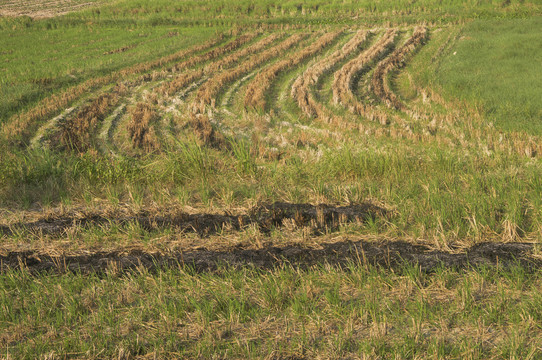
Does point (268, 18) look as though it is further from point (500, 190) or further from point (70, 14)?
point (500, 190)

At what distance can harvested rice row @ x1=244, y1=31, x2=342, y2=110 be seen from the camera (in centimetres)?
1185

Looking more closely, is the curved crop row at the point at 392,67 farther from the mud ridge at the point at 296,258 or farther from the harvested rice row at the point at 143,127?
the mud ridge at the point at 296,258

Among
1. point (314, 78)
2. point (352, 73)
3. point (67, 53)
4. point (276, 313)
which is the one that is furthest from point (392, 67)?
point (276, 313)

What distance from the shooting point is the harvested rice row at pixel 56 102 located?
33.8ft

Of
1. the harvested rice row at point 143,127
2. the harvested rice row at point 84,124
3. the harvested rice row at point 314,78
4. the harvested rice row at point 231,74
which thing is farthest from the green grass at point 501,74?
the harvested rice row at point 84,124

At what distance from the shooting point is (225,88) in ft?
45.3

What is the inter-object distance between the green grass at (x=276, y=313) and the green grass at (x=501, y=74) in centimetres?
596

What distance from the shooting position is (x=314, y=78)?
45.8ft

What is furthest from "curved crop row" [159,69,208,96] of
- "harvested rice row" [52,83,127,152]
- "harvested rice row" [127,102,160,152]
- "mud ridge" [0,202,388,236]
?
"mud ridge" [0,202,388,236]

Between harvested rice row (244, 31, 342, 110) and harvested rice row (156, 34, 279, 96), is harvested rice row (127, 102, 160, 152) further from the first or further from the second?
harvested rice row (244, 31, 342, 110)

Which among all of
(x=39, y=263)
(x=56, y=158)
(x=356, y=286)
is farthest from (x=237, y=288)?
(x=56, y=158)

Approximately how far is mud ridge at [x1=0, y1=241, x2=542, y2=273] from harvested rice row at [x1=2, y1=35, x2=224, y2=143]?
5.97 meters

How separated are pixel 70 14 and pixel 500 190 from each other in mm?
32905

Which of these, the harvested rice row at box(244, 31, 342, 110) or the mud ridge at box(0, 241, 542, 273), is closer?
the mud ridge at box(0, 241, 542, 273)
